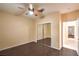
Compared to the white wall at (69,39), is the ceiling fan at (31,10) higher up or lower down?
higher up

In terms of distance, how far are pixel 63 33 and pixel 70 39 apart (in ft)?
0.63

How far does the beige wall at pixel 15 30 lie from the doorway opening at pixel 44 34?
0.13 m

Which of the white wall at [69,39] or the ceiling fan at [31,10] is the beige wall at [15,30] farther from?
the white wall at [69,39]

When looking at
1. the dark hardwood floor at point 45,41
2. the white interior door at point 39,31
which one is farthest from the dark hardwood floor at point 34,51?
the white interior door at point 39,31

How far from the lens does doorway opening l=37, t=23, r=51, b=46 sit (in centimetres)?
163

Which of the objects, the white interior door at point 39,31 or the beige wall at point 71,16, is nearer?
the beige wall at point 71,16

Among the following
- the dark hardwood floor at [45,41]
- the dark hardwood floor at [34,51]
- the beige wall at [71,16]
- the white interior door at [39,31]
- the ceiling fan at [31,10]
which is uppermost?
the ceiling fan at [31,10]

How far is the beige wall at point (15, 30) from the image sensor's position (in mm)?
1544

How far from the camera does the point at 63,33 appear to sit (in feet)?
5.32

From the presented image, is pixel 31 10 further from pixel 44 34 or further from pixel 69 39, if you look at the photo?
pixel 69 39

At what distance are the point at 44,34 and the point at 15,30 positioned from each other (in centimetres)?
60

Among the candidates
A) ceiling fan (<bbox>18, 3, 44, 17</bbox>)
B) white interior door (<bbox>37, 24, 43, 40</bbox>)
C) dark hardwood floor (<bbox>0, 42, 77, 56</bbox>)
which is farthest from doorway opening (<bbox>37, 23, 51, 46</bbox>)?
ceiling fan (<bbox>18, 3, 44, 17</bbox>)

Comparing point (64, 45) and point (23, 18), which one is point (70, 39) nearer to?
point (64, 45)

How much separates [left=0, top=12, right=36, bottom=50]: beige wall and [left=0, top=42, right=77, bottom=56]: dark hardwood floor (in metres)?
0.10
